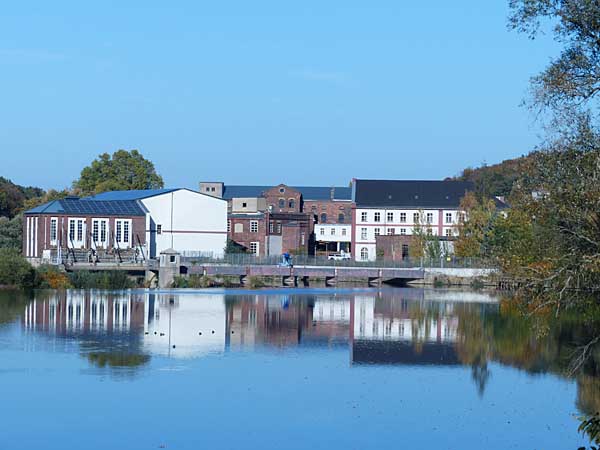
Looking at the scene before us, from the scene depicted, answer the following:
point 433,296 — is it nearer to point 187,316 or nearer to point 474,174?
point 187,316

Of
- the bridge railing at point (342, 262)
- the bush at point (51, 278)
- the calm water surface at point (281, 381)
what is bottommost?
the calm water surface at point (281, 381)

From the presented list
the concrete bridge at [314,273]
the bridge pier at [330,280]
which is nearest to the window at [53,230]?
the concrete bridge at [314,273]

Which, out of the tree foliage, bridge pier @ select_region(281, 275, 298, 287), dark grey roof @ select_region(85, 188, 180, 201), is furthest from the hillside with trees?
the tree foliage

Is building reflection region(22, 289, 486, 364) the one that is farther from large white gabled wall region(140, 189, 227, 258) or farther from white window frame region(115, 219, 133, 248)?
large white gabled wall region(140, 189, 227, 258)

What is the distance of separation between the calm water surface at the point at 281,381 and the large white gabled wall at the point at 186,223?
1313 inches

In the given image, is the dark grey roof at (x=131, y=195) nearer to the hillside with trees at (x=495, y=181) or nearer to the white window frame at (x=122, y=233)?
the white window frame at (x=122, y=233)

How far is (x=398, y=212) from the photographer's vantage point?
3905 inches

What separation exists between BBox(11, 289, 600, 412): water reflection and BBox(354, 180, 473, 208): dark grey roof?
133 ft

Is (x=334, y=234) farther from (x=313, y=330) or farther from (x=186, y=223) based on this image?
(x=313, y=330)

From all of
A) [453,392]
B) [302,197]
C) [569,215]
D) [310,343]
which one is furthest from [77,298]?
[302,197]

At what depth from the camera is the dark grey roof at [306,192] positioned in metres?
113

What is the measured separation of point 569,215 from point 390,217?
80355mm

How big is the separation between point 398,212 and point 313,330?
59.3m

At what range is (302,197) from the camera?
112188mm
